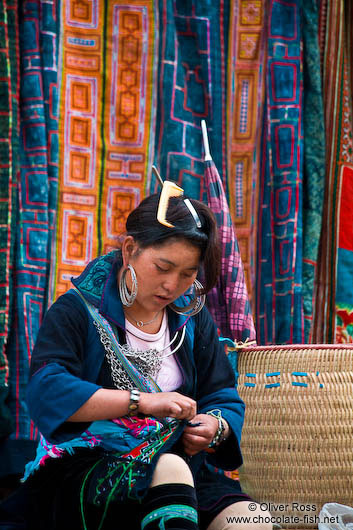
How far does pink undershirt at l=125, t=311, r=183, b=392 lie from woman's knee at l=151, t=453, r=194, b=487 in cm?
30

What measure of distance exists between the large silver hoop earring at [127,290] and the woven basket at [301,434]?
2.96 feet

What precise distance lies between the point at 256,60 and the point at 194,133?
0.47 meters

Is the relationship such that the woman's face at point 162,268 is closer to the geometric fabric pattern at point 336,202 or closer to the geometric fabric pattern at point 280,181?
the geometric fabric pattern at point 280,181

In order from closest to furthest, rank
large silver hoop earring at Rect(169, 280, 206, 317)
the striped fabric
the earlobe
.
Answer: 1. the earlobe
2. large silver hoop earring at Rect(169, 280, 206, 317)
3. the striped fabric

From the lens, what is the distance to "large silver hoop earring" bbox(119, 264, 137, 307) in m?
2.06

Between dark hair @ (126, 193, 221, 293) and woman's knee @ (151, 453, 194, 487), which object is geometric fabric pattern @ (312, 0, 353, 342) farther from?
woman's knee @ (151, 453, 194, 487)

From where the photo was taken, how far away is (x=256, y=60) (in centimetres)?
358

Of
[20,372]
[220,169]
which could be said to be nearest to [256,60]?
[220,169]

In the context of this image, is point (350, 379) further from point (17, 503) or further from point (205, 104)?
point (205, 104)

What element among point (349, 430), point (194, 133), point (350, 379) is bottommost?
point (349, 430)

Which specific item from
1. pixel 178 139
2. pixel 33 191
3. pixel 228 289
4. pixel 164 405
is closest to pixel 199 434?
pixel 164 405

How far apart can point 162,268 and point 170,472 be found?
21.2 inches

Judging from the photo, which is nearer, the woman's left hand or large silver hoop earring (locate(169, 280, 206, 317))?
the woman's left hand

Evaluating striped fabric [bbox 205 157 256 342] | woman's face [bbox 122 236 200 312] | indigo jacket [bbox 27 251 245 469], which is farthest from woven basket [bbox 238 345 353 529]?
woman's face [bbox 122 236 200 312]
